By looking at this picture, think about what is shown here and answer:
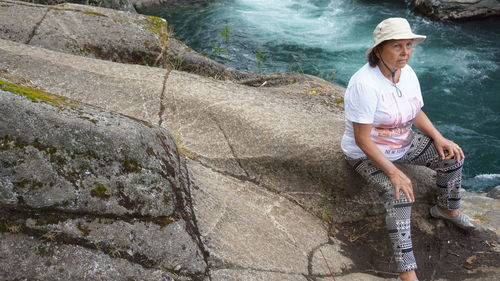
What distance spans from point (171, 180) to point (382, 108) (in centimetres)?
156

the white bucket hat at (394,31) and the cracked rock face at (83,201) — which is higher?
the white bucket hat at (394,31)

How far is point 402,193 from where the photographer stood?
3578mm

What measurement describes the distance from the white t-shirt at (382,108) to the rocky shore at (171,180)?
41cm

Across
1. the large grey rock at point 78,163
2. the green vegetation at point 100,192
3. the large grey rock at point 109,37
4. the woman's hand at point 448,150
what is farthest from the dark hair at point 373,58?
the large grey rock at point 109,37

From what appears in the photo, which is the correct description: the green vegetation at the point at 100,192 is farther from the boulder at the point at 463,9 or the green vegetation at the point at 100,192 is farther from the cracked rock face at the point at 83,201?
the boulder at the point at 463,9

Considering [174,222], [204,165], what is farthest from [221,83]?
[174,222]

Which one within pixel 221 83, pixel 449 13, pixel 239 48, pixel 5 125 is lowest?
pixel 239 48

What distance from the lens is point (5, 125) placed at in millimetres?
2711

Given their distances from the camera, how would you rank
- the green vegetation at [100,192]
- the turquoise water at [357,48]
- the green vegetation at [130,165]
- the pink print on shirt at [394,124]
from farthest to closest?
1. the turquoise water at [357,48]
2. the pink print on shirt at [394,124]
3. the green vegetation at [130,165]
4. the green vegetation at [100,192]

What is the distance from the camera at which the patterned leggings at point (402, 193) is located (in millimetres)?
3566

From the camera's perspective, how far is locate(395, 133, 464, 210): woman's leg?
4008mm

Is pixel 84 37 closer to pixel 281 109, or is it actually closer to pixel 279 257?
pixel 281 109

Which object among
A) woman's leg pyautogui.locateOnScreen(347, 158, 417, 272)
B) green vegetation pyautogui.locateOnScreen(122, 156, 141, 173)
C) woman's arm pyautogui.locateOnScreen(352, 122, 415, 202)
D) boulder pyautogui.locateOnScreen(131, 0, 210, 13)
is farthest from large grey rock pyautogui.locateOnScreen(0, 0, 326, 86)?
boulder pyautogui.locateOnScreen(131, 0, 210, 13)

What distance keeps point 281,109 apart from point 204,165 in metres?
1.11
